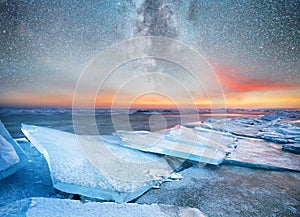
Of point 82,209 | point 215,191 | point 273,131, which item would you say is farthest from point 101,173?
point 273,131

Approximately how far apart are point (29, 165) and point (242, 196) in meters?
2.65

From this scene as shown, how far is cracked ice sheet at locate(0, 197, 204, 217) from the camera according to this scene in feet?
3.12

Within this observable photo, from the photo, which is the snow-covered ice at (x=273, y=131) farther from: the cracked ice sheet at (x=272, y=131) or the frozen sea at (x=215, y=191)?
the frozen sea at (x=215, y=191)

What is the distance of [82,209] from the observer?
102 cm

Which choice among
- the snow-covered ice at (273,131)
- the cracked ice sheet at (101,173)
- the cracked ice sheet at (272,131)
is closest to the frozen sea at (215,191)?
the cracked ice sheet at (101,173)

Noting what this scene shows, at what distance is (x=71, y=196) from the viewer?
57.2 inches

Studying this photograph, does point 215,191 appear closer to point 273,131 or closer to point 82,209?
point 82,209

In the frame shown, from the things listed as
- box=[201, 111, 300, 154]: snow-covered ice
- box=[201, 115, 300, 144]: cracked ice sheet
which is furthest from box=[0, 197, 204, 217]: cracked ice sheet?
box=[201, 115, 300, 144]: cracked ice sheet

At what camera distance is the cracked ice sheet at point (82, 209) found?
3.12 ft

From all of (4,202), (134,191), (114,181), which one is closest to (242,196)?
(134,191)

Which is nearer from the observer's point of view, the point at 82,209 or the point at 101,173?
the point at 82,209

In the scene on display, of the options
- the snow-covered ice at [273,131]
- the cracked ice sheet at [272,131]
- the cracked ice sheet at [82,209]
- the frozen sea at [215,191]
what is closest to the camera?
the cracked ice sheet at [82,209]

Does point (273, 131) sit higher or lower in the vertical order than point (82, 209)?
lower

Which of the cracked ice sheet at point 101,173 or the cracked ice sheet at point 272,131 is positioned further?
the cracked ice sheet at point 272,131
